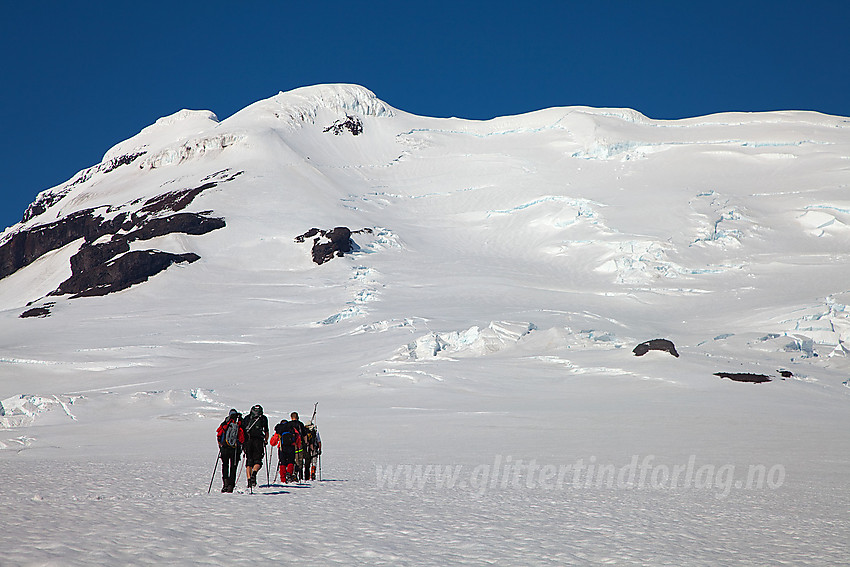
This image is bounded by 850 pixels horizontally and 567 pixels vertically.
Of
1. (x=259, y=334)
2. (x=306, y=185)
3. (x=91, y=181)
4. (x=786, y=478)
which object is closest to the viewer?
(x=786, y=478)

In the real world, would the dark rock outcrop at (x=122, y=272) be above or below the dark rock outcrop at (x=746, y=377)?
above

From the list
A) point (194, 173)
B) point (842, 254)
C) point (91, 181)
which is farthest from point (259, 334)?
point (91, 181)

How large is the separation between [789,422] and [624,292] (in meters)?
36.1

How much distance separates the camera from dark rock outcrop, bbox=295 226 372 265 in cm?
7388

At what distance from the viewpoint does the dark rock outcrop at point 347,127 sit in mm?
120750

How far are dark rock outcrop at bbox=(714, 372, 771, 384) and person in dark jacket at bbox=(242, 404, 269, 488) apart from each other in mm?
24983

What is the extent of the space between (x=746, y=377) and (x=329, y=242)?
5050cm

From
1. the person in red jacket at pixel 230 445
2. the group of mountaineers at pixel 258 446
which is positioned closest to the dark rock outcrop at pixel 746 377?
the group of mountaineers at pixel 258 446

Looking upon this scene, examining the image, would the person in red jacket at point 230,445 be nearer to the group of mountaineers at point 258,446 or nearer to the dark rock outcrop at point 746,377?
the group of mountaineers at point 258,446

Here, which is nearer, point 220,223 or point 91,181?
point 220,223

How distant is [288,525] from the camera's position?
9.09m

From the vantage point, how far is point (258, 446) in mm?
13102

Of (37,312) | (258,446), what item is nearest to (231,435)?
(258,446)

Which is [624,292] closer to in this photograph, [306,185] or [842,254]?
[842,254]
